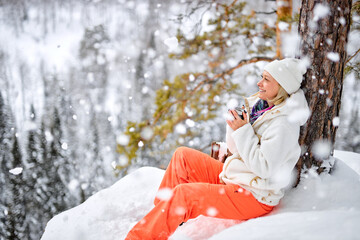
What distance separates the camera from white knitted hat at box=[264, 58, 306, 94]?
1.82m

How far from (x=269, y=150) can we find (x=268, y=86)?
50 cm

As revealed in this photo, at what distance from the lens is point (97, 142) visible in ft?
49.1

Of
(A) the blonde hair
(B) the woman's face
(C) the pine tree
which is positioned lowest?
(C) the pine tree

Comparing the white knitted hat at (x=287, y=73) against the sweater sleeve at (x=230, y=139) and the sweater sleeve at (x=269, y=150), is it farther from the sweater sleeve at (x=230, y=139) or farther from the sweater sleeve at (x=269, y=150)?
the sweater sleeve at (x=230, y=139)

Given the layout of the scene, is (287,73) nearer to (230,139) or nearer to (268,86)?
(268,86)

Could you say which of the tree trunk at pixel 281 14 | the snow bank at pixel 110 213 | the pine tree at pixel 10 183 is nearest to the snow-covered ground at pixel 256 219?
the snow bank at pixel 110 213

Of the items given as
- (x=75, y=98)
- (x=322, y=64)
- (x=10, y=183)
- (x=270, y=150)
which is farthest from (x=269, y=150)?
(x=75, y=98)

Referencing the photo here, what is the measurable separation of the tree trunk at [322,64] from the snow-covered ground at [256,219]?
269 mm

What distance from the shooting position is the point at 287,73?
72.6 inches

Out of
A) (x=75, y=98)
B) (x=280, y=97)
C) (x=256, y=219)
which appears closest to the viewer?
(x=256, y=219)

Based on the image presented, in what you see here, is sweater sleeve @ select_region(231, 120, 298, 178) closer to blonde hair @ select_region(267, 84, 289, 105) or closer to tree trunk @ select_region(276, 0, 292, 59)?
blonde hair @ select_region(267, 84, 289, 105)

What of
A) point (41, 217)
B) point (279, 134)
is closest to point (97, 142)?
point (41, 217)

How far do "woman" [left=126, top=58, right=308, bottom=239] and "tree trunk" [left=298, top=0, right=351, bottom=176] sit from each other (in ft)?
0.61

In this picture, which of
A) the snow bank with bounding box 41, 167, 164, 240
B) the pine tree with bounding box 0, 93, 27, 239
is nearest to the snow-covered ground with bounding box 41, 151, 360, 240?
the snow bank with bounding box 41, 167, 164, 240
